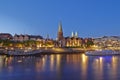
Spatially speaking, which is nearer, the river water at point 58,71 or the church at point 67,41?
the river water at point 58,71

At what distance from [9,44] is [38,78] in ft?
145

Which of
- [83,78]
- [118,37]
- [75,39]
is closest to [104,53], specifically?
[83,78]

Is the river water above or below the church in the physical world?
below

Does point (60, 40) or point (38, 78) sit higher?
point (60, 40)

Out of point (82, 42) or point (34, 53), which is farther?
point (82, 42)

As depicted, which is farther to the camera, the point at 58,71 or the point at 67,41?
the point at 67,41

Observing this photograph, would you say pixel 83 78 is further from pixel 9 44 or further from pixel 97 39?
pixel 97 39

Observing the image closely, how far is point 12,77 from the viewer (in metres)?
19.1

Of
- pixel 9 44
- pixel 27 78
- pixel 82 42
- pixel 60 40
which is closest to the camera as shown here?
pixel 27 78

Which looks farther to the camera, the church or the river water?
the church

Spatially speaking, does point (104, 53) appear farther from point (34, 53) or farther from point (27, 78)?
point (27, 78)

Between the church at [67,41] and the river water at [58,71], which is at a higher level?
the church at [67,41]

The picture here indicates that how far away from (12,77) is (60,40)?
64.6 meters

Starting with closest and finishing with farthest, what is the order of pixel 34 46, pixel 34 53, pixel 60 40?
pixel 34 53, pixel 34 46, pixel 60 40
